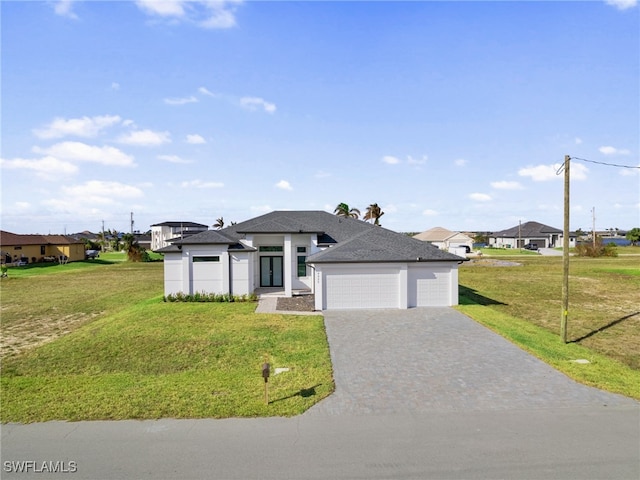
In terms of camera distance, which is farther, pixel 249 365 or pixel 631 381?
pixel 249 365

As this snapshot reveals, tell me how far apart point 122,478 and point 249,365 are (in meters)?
6.18

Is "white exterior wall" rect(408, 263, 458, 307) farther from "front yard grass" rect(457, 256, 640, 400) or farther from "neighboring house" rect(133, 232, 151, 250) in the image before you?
A: "neighboring house" rect(133, 232, 151, 250)

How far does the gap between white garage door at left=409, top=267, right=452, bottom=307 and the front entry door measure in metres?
10.5

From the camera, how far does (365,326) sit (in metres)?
17.9

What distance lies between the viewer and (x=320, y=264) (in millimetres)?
21484

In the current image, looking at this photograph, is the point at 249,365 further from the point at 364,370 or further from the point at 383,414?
the point at 383,414

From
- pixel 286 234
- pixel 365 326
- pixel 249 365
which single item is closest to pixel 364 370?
pixel 249 365

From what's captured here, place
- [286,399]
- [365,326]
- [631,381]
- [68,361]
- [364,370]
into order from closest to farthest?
[286,399]
[631,381]
[364,370]
[68,361]
[365,326]

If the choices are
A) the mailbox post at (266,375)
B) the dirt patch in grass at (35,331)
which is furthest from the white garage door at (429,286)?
the dirt patch in grass at (35,331)

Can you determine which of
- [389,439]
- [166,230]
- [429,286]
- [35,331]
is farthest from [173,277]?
[166,230]

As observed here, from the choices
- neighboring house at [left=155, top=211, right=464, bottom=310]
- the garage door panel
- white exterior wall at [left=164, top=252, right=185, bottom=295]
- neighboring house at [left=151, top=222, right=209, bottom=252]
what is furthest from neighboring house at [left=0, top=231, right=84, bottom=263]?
the garage door panel

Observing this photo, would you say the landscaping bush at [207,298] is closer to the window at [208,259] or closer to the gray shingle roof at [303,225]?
the window at [208,259]

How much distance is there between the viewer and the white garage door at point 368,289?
21844 millimetres

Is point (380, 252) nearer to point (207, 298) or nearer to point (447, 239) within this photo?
point (207, 298)
